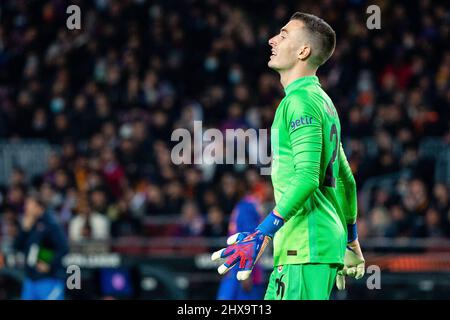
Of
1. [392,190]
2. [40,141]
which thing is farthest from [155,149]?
[392,190]

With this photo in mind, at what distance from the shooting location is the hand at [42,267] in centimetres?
1073

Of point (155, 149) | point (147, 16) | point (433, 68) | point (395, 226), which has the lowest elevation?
point (395, 226)

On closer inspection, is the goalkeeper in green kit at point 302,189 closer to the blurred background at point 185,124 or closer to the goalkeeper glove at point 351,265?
the goalkeeper glove at point 351,265

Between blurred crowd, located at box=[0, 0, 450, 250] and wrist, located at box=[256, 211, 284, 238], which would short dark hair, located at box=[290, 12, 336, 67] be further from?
blurred crowd, located at box=[0, 0, 450, 250]

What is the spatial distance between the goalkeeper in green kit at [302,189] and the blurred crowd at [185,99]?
6808mm

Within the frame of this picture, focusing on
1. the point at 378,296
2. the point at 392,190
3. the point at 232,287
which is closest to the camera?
the point at 232,287

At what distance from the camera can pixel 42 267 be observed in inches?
424

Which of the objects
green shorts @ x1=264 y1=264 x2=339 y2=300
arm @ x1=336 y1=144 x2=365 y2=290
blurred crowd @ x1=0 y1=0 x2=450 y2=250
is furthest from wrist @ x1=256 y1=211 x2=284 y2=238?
blurred crowd @ x1=0 y1=0 x2=450 y2=250

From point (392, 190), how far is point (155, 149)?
3820 millimetres

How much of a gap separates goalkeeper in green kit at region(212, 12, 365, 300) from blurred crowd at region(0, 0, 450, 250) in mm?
6808

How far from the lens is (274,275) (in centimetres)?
494

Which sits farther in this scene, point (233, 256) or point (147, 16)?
point (147, 16)

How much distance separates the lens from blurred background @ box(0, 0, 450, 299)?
1270 cm

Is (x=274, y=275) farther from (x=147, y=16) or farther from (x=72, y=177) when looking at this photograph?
(x=147, y=16)
